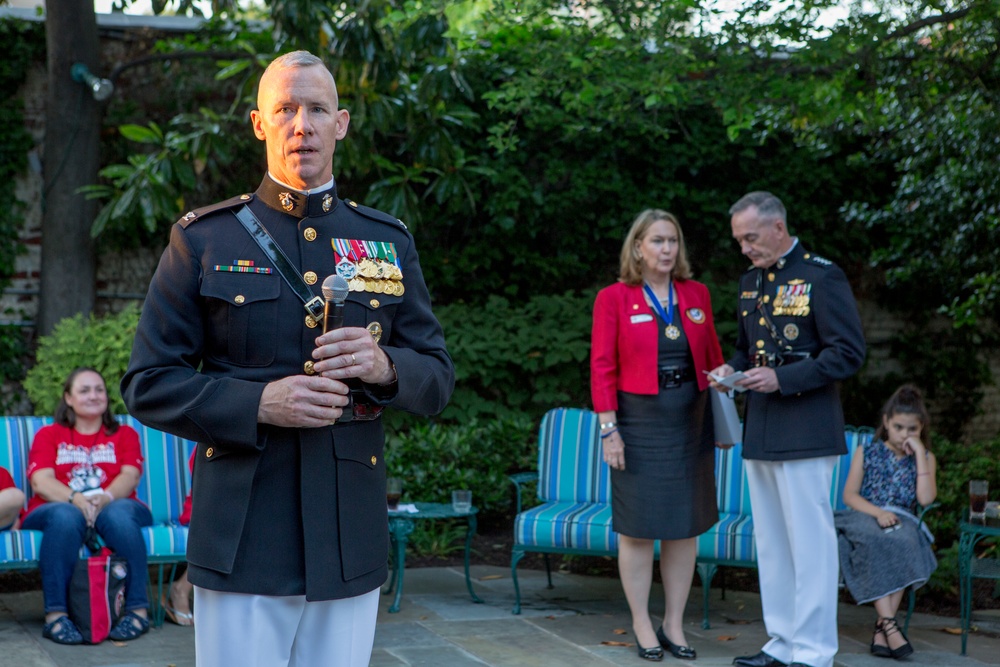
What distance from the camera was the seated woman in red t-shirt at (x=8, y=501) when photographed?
481 centimetres

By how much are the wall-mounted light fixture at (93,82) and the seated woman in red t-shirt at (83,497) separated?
2.81 metres

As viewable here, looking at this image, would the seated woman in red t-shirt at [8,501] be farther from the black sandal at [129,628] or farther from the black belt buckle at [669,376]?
the black belt buckle at [669,376]

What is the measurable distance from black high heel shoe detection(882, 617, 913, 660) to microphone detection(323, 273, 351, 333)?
362 centimetres

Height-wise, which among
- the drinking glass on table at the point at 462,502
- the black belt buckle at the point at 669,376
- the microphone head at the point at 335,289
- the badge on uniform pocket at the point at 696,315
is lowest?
the drinking glass on table at the point at 462,502

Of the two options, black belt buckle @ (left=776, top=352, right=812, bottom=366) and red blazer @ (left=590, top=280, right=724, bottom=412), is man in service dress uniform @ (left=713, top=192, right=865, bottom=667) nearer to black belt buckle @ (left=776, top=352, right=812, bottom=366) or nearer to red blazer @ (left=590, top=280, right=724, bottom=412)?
black belt buckle @ (left=776, top=352, right=812, bottom=366)

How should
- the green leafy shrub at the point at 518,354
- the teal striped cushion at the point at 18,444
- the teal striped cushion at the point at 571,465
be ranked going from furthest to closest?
the green leafy shrub at the point at 518,354 → the teal striped cushion at the point at 571,465 → the teal striped cushion at the point at 18,444

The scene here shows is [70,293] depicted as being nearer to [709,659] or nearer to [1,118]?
[1,118]

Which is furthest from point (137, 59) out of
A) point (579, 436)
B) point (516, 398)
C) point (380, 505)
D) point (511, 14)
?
point (380, 505)

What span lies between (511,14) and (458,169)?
1428 millimetres

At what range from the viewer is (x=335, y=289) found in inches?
77.7

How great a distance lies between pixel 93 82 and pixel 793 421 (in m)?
5.28

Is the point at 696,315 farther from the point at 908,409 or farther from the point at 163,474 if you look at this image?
the point at 163,474

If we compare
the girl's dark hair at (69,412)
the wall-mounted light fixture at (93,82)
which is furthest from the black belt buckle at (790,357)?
the wall-mounted light fixture at (93,82)

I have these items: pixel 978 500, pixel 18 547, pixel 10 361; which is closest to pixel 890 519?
pixel 978 500
